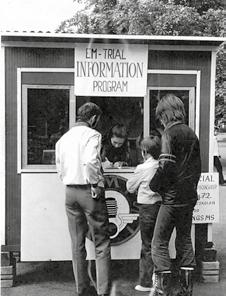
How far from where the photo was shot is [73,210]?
14.9 ft

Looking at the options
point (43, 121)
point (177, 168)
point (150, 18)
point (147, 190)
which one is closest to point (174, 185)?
point (177, 168)

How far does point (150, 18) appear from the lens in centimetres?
702

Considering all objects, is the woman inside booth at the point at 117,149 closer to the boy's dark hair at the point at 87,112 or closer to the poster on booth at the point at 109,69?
the poster on booth at the point at 109,69

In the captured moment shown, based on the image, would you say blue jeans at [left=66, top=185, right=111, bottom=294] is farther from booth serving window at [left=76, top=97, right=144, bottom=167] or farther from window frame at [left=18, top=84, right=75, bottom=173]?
booth serving window at [left=76, top=97, right=144, bottom=167]

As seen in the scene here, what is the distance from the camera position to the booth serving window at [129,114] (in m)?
5.18

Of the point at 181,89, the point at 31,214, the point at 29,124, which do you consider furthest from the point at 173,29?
the point at 31,214

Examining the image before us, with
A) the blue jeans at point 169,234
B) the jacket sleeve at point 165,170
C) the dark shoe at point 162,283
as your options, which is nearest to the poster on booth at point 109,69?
the jacket sleeve at point 165,170

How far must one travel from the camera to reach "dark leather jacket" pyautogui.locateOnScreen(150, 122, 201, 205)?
14.0 ft

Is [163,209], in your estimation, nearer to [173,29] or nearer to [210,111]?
[210,111]

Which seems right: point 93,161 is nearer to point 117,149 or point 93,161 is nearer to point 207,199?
point 117,149

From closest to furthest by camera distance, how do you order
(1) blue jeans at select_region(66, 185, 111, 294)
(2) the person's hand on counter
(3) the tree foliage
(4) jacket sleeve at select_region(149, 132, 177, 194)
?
(4) jacket sleeve at select_region(149, 132, 177, 194), (1) blue jeans at select_region(66, 185, 111, 294), (2) the person's hand on counter, (3) the tree foliage

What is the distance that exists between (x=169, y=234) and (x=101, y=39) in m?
1.77

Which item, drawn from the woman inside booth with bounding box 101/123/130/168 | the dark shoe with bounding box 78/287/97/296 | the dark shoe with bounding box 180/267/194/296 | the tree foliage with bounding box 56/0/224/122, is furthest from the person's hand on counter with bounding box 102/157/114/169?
the tree foliage with bounding box 56/0/224/122

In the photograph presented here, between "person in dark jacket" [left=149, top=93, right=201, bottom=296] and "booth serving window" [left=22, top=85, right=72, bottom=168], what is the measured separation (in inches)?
39.9
